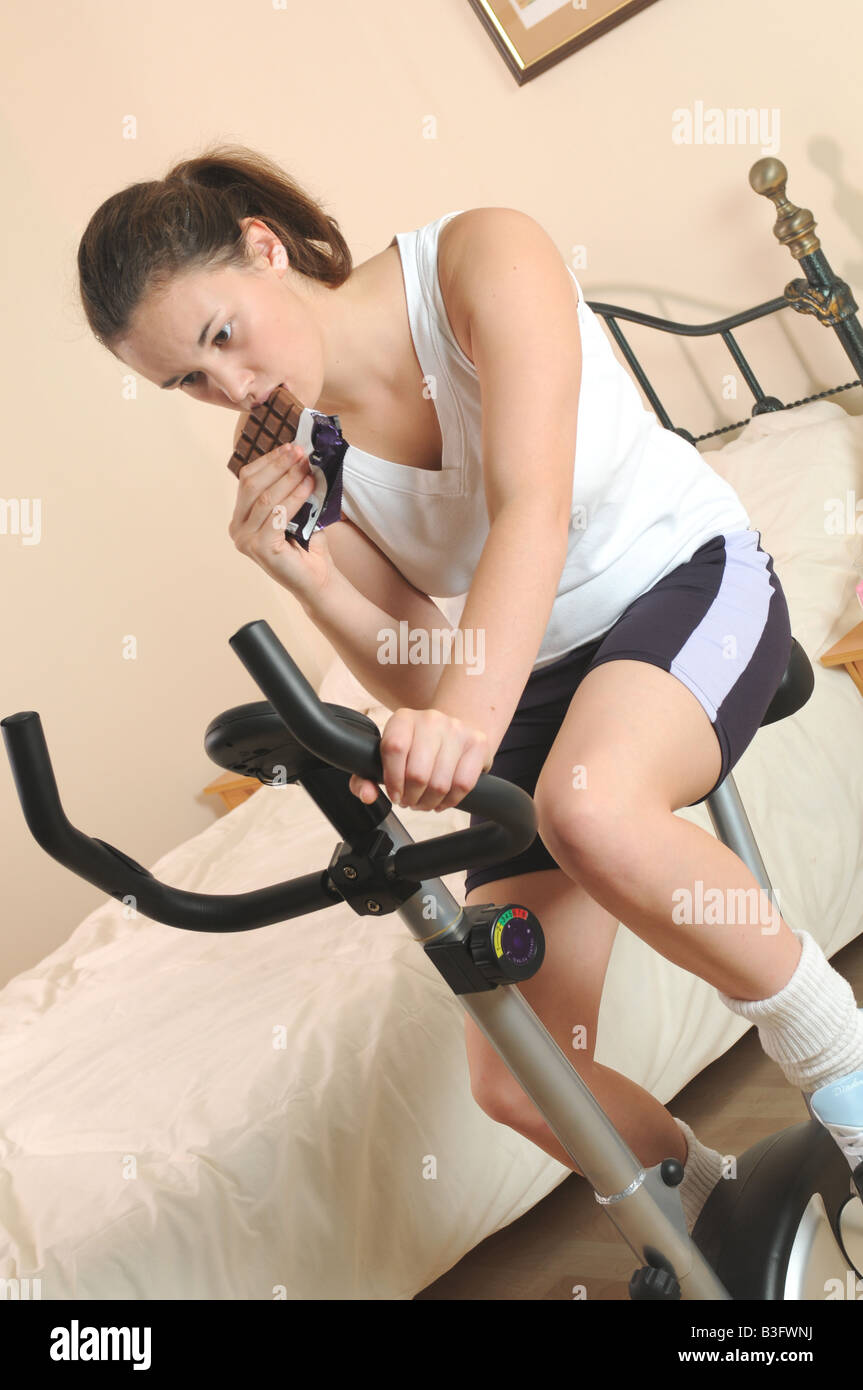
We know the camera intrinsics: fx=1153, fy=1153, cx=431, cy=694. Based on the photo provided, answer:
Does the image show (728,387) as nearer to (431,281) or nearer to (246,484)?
(431,281)

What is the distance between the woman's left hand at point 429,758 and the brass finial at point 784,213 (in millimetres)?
1887

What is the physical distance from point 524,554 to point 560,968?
474 mm

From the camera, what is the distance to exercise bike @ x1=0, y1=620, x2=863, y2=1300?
719 mm

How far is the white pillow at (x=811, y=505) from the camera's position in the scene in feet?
6.91

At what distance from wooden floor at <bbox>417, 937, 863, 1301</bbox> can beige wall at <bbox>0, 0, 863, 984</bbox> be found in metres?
1.48

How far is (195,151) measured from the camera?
10.9 ft

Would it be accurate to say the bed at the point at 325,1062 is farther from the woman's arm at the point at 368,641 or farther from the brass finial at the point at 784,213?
the woman's arm at the point at 368,641

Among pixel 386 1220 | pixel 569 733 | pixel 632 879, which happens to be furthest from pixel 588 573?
pixel 386 1220

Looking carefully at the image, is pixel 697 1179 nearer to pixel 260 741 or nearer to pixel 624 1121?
pixel 624 1121

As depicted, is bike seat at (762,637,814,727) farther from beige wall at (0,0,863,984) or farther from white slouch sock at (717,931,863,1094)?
beige wall at (0,0,863,984)

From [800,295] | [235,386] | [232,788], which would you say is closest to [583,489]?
[235,386]

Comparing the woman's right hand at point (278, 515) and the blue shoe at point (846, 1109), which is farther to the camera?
the woman's right hand at point (278, 515)

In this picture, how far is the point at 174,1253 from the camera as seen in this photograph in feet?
4.16

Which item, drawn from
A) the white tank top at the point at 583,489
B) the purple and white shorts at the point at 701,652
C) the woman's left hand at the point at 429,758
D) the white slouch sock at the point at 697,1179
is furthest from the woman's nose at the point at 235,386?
the white slouch sock at the point at 697,1179
